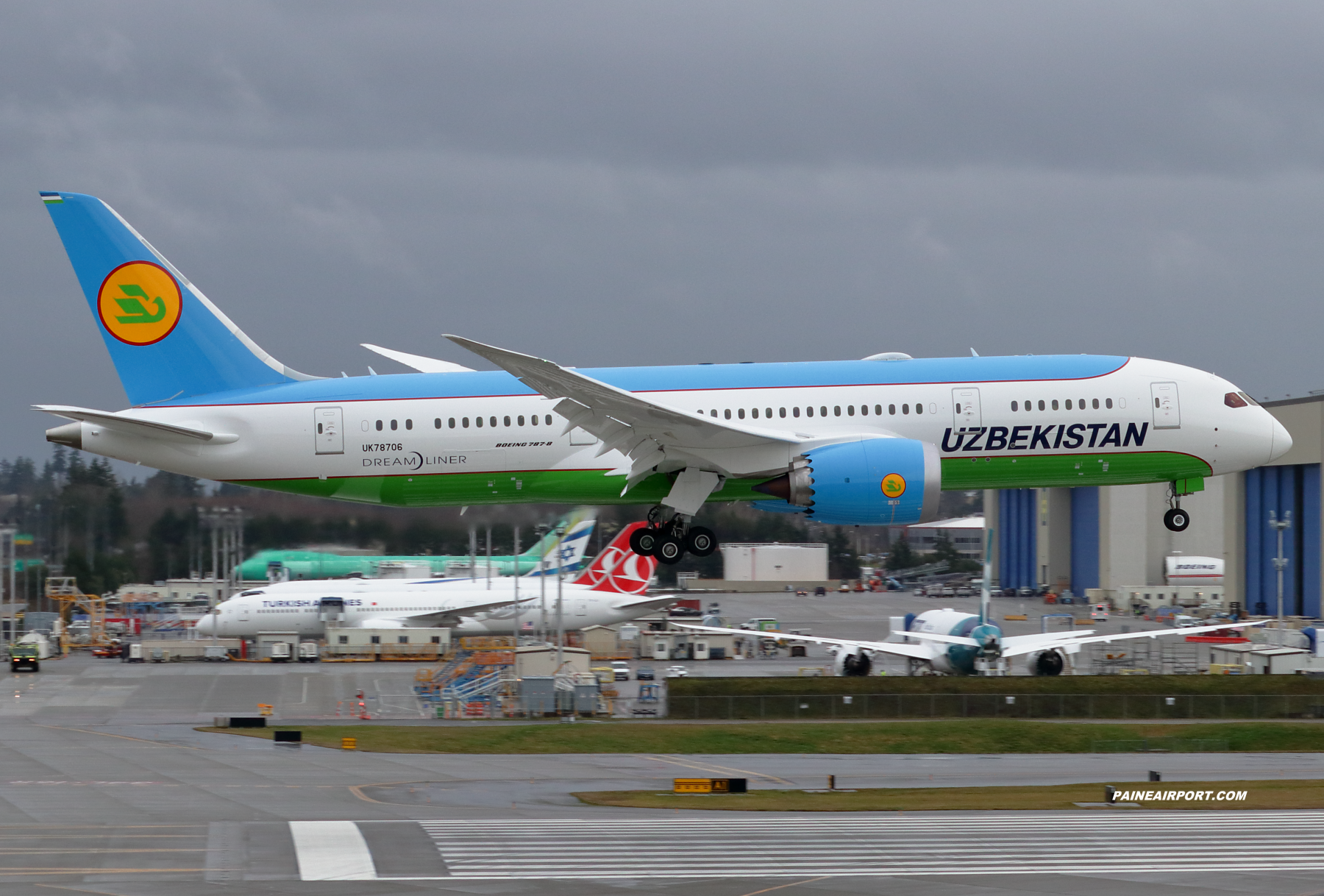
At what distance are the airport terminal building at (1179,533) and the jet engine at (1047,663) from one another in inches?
803

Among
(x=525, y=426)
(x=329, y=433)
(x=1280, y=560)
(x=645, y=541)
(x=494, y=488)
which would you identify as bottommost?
(x=1280, y=560)

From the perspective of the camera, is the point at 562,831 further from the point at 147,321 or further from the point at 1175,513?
the point at 1175,513

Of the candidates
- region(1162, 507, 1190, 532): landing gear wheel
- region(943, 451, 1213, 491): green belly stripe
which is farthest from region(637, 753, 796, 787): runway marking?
region(1162, 507, 1190, 532): landing gear wheel

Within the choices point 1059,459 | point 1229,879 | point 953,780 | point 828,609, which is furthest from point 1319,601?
point 1229,879

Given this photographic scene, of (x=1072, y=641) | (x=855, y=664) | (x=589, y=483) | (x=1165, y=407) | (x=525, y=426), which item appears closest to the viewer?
(x=525, y=426)

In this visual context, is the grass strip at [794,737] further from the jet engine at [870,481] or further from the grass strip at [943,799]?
the jet engine at [870,481]

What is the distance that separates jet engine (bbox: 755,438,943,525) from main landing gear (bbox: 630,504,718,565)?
2833mm

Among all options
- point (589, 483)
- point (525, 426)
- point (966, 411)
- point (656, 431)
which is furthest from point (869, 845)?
point (525, 426)

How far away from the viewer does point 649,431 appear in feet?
119

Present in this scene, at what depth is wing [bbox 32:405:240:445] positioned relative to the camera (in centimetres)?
3575

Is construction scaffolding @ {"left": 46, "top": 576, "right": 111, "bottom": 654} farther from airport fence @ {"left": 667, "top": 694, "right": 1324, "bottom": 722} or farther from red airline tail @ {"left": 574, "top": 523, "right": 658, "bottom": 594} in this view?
airport fence @ {"left": 667, "top": 694, "right": 1324, "bottom": 722}

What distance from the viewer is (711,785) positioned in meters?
41.9

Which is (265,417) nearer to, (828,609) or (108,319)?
(108,319)

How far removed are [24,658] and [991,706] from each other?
5126 cm
